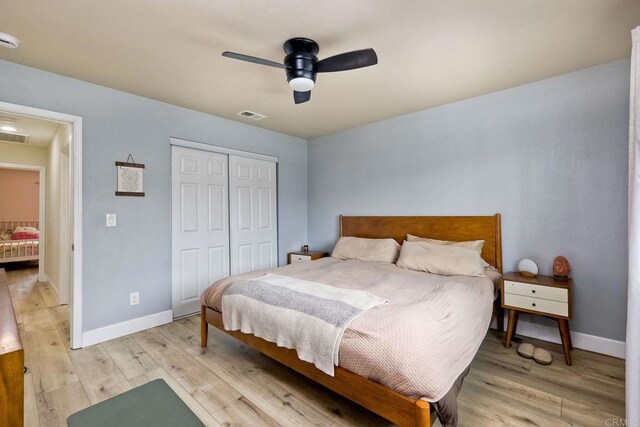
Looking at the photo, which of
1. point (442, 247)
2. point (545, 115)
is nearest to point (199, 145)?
point (442, 247)

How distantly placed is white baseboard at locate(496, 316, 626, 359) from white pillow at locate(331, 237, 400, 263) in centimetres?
131

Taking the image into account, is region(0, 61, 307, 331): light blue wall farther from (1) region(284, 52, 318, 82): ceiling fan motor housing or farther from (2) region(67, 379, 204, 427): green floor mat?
(2) region(67, 379, 204, 427): green floor mat

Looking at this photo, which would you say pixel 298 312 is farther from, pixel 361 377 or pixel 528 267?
pixel 528 267

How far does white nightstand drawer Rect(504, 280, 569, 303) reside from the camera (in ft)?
7.73

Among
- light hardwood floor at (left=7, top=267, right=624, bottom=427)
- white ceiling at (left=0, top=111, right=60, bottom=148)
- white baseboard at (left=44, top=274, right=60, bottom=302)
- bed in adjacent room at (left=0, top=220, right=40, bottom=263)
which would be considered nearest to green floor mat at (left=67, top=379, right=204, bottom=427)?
light hardwood floor at (left=7, top=267, right=624, bottom=427)

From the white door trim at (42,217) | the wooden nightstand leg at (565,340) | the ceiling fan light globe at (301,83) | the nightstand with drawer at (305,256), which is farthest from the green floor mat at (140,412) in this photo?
the white door trim at (42,217)

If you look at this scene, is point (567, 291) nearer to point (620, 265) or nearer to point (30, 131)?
point (620, 265)

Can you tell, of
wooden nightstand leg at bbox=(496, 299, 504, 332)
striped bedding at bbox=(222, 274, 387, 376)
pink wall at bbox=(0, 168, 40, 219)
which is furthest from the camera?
pink wall at bbox=(0, 168, 40, 219)

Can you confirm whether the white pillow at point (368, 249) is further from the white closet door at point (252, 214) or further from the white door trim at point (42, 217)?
the white door trim at point (42, 217)

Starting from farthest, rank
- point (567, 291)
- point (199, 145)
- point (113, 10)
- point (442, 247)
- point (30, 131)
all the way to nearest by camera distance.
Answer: point (30, 131) → point (199, 145) → point (442, 247) → point (567, 291) → point (113, 10)

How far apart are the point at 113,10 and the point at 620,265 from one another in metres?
4.12

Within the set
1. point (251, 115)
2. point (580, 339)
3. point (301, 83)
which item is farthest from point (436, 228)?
point (251, 115)

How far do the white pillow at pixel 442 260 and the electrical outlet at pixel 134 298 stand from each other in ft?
9.00

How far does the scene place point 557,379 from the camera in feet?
6.98
